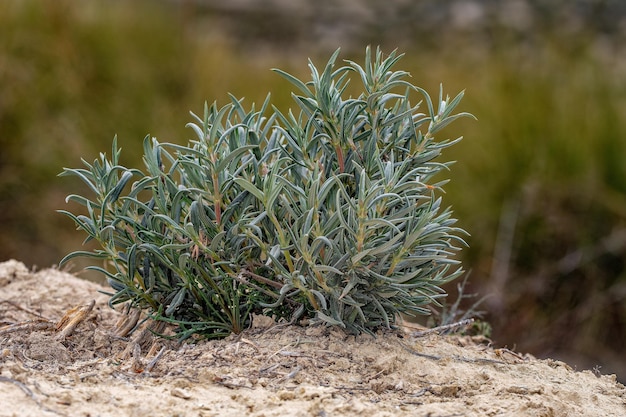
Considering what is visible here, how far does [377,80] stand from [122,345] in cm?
93

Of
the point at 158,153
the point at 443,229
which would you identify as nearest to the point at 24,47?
the point at 158,153

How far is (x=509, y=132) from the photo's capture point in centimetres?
641

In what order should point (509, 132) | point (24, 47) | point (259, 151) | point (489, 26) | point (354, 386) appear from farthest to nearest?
point (489, 26)
point (24, 47)
point (509, 132)
point (259, 151)
point (354, 386)

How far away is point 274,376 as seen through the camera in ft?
6.06

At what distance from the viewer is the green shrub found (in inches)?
76.3

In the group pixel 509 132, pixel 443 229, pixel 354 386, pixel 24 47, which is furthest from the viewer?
pixel 24 47

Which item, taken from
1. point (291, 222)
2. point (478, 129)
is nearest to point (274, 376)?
point (291, 222)

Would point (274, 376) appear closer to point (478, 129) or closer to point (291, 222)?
point (291, 222)

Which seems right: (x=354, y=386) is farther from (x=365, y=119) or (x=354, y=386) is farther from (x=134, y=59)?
(x=134, y=59)

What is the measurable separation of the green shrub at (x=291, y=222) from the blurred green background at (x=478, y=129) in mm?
2581

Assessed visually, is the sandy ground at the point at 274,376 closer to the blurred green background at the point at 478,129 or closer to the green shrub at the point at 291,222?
the green shrub at the point at 291,222

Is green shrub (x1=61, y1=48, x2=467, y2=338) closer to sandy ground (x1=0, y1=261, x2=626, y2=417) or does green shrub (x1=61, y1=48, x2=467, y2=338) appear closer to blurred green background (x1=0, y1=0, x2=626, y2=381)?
sandy ground (x1=0, y1=261, x2=626, y2=417)

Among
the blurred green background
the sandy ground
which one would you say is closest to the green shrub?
the sandy ground

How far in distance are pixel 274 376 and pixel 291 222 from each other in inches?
17.1
